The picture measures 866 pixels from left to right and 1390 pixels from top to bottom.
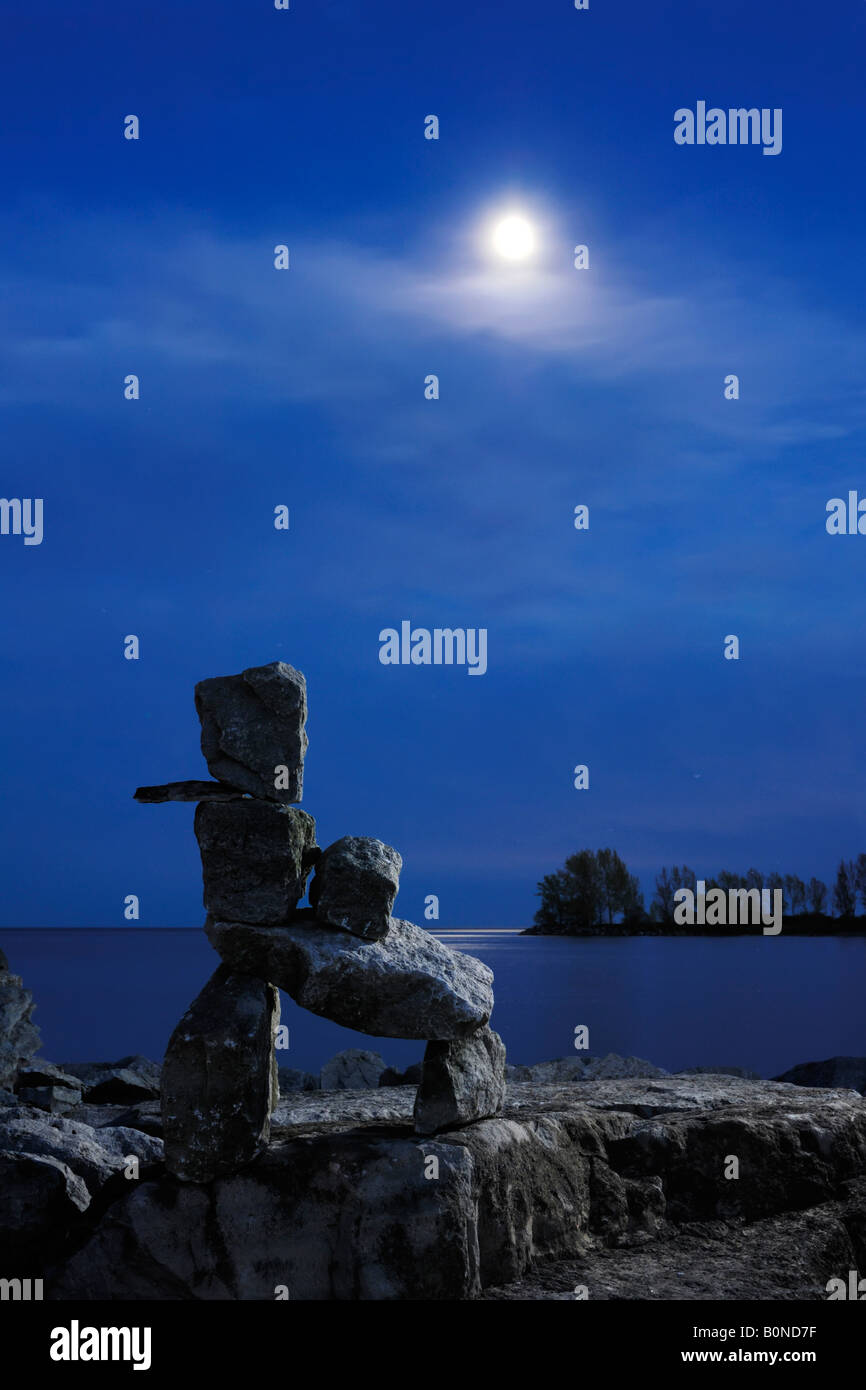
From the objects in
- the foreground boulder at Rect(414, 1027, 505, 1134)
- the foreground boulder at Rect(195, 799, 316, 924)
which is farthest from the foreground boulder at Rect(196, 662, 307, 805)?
the foreground boulder at Rect(414, 1027, 505, 1134)

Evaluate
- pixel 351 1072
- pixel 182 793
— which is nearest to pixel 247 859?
pixel 182 793

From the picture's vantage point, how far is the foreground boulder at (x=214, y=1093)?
32.4 ft

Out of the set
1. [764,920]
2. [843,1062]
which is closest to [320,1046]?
[843,1062]

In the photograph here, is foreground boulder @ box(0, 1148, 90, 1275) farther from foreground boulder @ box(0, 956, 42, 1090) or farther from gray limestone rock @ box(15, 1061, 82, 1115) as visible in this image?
foreground boulder @ box(0, 956, 42, 1090)

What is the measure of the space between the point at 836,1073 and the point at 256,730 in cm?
1411

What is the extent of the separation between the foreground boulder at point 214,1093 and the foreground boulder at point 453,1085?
1292 millimetres

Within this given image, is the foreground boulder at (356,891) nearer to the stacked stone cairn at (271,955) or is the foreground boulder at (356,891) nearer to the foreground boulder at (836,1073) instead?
the stacked stone cairn at (271,955)

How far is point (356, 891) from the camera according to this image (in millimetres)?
10312

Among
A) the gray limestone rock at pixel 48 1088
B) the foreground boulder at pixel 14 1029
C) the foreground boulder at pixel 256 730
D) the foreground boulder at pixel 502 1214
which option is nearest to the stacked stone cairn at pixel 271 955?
the foreground boulder at pixel 256 730

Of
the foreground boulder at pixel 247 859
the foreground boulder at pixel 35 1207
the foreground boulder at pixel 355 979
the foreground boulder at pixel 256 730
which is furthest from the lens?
the foreground boulder at pixel 35 1207

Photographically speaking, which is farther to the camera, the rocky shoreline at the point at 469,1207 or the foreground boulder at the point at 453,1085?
the foreground boulder at the point at 453,1085

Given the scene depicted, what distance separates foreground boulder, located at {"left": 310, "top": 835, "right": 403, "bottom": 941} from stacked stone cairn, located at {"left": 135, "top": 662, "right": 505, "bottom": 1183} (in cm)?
1

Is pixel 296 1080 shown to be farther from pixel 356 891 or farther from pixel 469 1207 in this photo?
pixel 356 891
